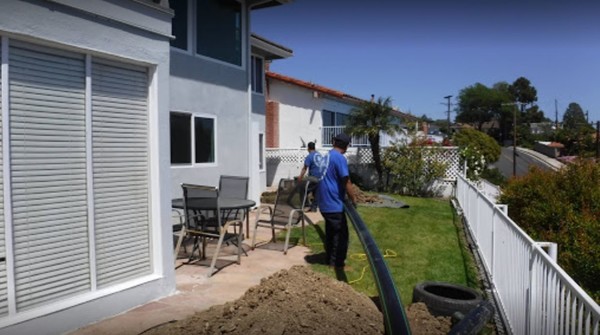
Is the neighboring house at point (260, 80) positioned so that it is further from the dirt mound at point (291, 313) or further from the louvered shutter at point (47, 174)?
the dirt mound at point (291, 313)

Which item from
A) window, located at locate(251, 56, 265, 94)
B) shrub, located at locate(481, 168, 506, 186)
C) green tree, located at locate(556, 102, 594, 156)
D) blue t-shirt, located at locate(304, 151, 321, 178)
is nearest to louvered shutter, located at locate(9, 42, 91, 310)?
blue t-shirt, located at locate(304, 151, 321, 178)

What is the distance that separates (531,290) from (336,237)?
10.6ft

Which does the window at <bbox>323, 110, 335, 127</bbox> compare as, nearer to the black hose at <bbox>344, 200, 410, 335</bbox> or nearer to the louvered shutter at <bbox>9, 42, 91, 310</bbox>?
the black hose at <bbox>344, 200, 410, 335</bbox>

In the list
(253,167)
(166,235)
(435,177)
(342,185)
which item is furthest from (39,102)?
(435,177)

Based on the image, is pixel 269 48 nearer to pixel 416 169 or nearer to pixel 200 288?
pixel 416 169

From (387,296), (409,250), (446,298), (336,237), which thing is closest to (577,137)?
(409,250)

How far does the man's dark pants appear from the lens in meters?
6.37

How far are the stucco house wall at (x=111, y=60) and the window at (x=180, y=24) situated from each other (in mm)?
5434

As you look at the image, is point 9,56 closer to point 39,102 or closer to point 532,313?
point 39,102

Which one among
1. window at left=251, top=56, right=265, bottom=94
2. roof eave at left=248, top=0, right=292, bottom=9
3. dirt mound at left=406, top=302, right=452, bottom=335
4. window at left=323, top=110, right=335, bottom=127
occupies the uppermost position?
roof eave at left=248, top=0, right=292, bottom=9

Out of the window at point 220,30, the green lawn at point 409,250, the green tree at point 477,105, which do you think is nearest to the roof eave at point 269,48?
the window at point 220,30

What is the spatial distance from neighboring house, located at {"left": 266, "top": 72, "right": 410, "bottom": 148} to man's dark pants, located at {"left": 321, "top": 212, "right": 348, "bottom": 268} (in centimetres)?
1390

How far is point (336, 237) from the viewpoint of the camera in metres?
6.49

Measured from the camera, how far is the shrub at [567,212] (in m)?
5.47
